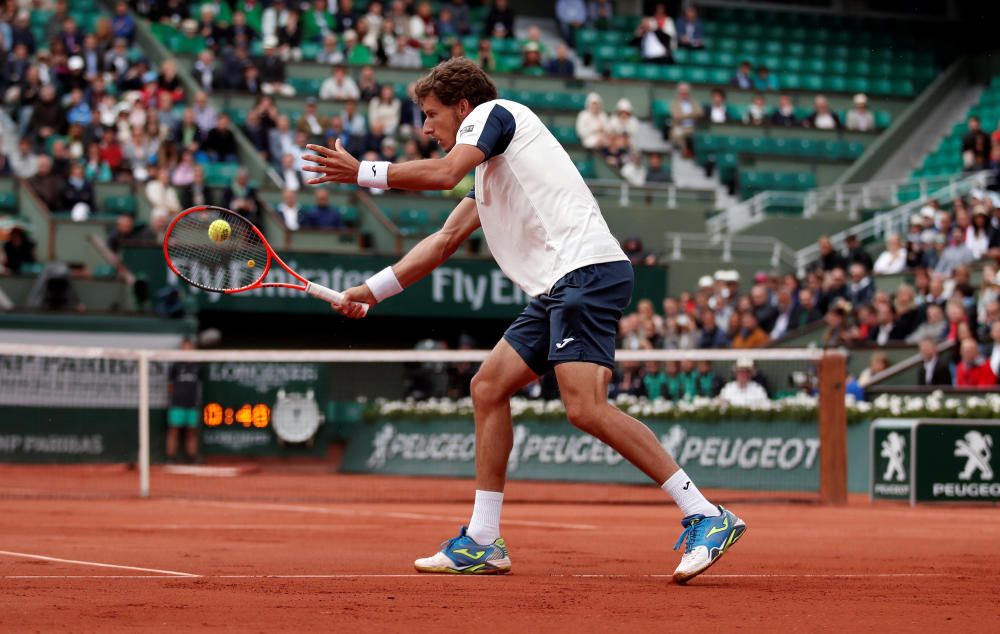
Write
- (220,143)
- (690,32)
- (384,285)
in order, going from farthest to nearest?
(690,32) → (220,143) → (384,285)

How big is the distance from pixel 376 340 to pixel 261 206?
8.75 ft

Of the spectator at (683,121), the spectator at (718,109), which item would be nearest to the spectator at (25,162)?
the spectator at (683,121)

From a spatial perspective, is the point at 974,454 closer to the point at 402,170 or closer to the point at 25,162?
the point at 402,170

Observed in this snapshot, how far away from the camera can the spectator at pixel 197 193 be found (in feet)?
73.3

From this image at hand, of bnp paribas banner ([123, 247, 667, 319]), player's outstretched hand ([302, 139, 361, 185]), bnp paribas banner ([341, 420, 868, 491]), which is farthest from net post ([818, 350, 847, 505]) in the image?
player's outstretched hand ([302, 139, 361, 185])

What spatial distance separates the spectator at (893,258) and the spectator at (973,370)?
443 cm

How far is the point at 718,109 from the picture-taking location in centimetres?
2819

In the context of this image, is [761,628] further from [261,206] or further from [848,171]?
[848,171]

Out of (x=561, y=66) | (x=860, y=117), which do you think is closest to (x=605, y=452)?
(x=561, y=66)

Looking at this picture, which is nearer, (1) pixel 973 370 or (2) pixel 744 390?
(2) pixel 744 390

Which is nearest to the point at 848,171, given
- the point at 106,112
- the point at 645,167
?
the point at 645,167

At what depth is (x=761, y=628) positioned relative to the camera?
5.09 metres

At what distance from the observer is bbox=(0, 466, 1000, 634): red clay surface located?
523 centimetres

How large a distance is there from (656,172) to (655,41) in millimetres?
5516
